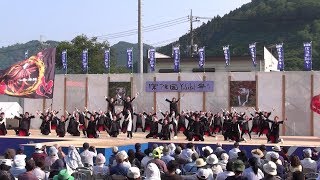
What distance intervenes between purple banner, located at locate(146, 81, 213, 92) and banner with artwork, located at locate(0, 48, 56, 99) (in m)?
5.98

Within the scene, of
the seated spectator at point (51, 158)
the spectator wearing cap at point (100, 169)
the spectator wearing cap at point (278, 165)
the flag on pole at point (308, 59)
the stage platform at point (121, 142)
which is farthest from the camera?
the flag on pole at point (308, 59)

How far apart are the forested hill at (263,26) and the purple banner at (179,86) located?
4353 centimetres

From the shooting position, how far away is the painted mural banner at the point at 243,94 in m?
28.5

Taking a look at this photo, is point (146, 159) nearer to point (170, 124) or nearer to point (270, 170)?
point (270, 170)

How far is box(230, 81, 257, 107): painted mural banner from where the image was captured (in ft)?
93.5

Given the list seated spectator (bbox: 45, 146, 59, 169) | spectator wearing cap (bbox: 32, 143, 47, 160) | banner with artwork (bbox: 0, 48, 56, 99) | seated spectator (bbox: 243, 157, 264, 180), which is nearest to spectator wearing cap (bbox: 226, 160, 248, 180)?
seated spectator (bbox: 243, 157, 264, 180)

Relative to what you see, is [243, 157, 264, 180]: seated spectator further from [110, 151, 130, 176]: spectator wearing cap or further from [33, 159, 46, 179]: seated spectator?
[33, 159, 46, 179]: seated spectator

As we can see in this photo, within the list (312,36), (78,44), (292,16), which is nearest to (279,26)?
(292,16)

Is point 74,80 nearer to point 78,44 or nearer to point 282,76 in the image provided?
point 282,76

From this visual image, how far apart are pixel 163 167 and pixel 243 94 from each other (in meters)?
19.4

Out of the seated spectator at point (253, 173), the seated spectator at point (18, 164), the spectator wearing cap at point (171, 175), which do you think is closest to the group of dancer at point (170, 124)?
the seated spectator at point (18, 164)

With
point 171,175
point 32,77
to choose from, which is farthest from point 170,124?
point 171,175

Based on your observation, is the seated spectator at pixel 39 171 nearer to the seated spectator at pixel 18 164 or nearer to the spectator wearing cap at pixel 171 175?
the seated spectator at pixel 18 164

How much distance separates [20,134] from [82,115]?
317cm
